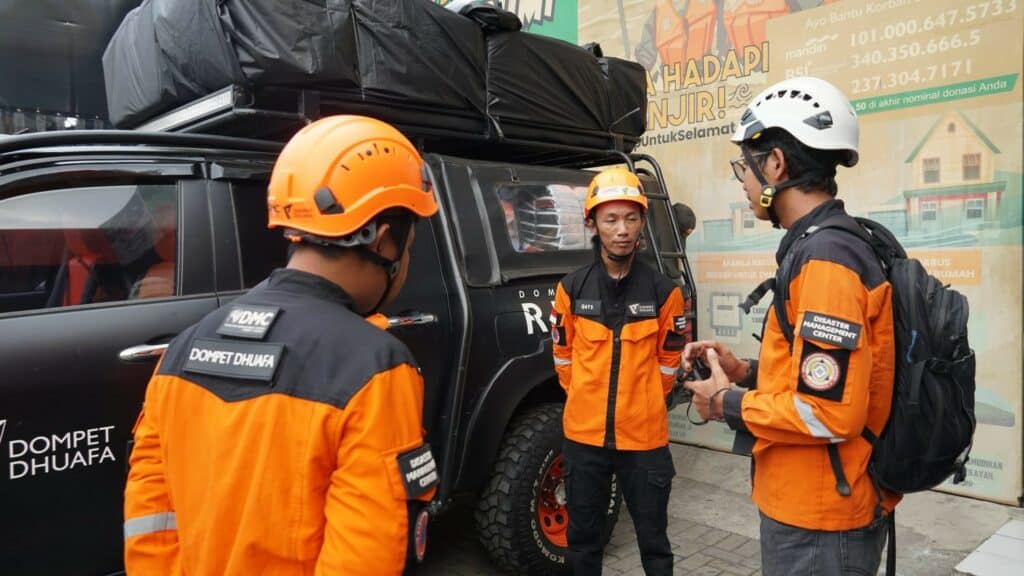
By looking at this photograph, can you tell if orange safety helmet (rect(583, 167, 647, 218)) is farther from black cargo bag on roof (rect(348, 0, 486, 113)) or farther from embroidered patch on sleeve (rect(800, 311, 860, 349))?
embroidered patch on sleeve (rect(800, 311, 860, 349))

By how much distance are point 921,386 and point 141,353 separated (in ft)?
7.61

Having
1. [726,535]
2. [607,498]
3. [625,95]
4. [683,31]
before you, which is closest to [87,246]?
[607,498]

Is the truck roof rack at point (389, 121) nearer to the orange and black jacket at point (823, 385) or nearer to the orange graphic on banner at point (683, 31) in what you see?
the orange graphic on banner at point (683, 31)

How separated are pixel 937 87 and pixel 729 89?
4.77ft

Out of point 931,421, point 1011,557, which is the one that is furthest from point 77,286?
point 1011,557

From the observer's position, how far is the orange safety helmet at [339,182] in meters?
1.24

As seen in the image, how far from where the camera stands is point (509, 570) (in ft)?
10.9

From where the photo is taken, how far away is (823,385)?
160 centimetres

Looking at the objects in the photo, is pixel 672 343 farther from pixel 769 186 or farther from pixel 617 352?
pixel 769 186

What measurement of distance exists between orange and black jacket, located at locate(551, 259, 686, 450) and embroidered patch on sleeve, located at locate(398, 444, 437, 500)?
5.84 feet

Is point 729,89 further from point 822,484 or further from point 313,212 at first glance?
point 313,212

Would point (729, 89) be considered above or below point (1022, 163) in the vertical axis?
above

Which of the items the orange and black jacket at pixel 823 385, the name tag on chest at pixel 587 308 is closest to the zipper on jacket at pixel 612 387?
the name tag on chest at pixel 587 308

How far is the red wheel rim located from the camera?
3410 millimetres
